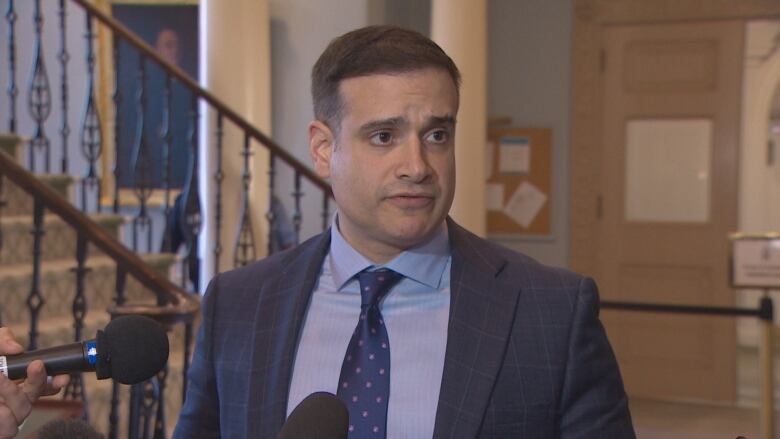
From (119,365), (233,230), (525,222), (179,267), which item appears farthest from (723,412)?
(119,365)

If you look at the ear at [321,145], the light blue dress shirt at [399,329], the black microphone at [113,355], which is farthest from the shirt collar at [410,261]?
the black microphone at [113,355]

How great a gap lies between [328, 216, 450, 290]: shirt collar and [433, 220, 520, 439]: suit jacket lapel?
0.07ft

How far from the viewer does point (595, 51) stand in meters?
6.35

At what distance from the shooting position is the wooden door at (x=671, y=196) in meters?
6.15

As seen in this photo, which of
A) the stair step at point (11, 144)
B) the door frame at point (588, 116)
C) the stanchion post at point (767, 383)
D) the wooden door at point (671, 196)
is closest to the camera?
the stanchion post at point (767, 383)

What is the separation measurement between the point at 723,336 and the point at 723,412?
1.62 feet

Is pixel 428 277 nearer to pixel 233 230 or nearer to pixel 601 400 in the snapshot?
pixel 601 400

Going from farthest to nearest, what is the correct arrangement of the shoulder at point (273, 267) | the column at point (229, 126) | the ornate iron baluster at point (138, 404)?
the column at point (229, 126) → the ornate iron baluster at point (138, 404) → the shoulder at point (273, 267)

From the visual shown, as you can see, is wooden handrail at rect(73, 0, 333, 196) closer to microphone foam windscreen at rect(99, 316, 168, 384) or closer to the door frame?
the door frame

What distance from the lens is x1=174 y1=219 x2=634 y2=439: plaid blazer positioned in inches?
48.6

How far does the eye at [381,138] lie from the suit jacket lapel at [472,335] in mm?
219

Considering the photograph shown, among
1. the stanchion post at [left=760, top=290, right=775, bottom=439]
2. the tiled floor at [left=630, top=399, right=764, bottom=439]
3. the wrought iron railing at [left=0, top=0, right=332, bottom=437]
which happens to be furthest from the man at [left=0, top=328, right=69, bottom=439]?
the tiled floor at [left=630, top=399, right=764, bottom=439]

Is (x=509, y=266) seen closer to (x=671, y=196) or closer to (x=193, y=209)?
(x=193, y=209)

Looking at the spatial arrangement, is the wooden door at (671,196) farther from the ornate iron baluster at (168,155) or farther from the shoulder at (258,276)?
the shoulder at (258,276)
